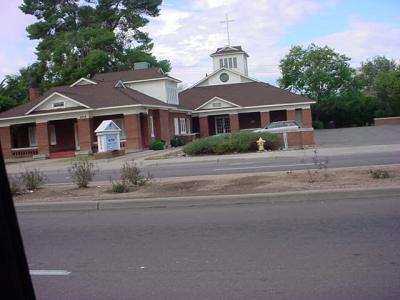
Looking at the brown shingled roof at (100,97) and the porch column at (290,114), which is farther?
the porch column at (290,114)

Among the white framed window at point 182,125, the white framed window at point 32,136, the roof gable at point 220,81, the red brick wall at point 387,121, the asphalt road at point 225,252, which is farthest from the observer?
the red brick wall at point 387,121

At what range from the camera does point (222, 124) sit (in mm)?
54312

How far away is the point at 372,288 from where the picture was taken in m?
5.29

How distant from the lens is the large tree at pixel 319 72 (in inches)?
2970

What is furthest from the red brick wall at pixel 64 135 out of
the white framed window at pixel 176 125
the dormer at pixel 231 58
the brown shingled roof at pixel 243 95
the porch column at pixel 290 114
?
the dormer at pixel 231 58

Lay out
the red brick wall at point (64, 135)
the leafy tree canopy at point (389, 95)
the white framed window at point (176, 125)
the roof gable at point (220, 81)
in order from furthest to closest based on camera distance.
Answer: the leafy tree canopy at point (389, 95), the roof gable at point (220, 81), the white framed window at point (176, 125), the red brick wall at point (64, 135)

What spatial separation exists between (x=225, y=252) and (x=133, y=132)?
33.5 metres

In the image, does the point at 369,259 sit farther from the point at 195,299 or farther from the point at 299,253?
the point at 195,299

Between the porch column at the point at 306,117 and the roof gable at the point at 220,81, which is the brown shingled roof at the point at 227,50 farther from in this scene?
the porch column at the point at 306,117

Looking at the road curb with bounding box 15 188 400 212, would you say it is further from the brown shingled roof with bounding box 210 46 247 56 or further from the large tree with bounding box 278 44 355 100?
the large tree with bounding box 278 44 355 100

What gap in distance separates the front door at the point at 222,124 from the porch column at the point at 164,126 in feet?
30.9

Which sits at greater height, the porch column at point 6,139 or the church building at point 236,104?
the church building at point 236,104

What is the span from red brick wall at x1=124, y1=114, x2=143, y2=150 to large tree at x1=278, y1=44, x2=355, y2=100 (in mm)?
40804

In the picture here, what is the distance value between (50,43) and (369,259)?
195 feet
